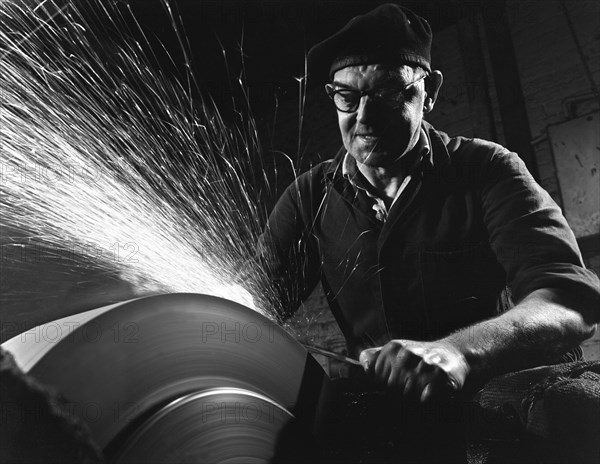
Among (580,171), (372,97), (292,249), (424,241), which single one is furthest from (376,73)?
(580,171)

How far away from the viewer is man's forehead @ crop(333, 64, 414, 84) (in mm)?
1894

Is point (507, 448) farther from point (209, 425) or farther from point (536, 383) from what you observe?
point (209, 425)

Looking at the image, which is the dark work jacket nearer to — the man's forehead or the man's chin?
the man's chin

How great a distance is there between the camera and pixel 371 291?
2010 mm

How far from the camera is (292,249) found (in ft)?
7.06

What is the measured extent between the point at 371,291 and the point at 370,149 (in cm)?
52

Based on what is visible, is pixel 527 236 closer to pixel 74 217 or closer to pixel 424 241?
pixel 424 241

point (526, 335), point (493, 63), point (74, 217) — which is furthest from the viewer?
point (493, 63)

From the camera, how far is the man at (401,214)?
180 centimetres

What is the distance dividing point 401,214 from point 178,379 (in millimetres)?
1249

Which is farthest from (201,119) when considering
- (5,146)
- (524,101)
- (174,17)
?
(5,146)

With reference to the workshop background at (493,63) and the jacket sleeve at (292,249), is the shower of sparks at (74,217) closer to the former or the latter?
the jacket sleeve at (292,249)

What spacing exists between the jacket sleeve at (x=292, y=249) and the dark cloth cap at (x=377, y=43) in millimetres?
481

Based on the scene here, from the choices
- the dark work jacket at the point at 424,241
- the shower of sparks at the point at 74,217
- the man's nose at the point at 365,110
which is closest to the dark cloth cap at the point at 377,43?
the man's nose at the point at 365,110
